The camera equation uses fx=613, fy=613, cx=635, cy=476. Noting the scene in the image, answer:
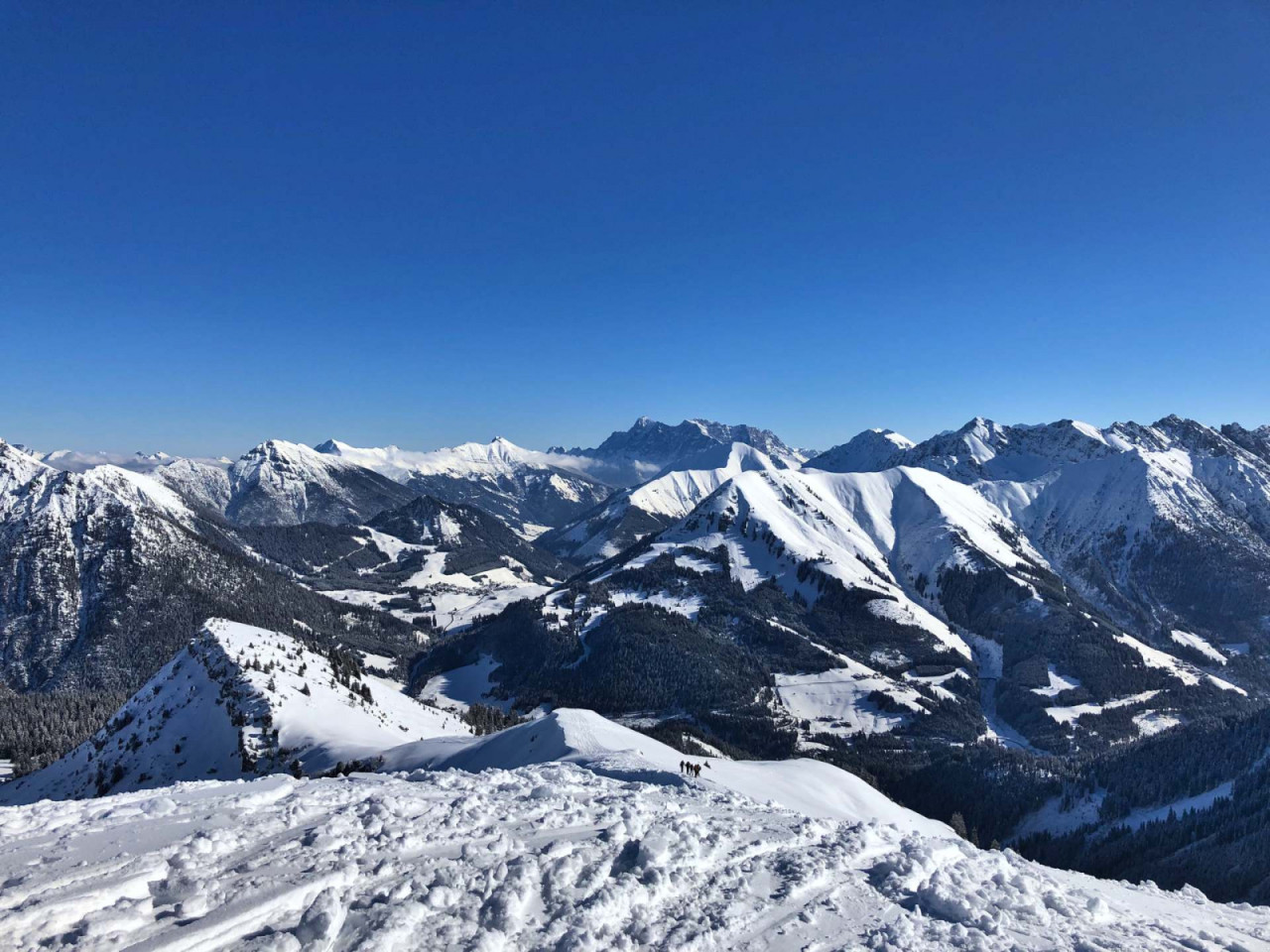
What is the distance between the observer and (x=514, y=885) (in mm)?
17328

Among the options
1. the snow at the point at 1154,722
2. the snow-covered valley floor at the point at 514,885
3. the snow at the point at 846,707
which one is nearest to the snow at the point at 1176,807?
the snow at the point at 846,707

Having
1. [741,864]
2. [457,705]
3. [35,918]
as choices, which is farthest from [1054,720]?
[35,918]

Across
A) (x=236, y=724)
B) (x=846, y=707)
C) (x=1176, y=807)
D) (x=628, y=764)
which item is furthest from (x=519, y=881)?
(x=846, y=707)

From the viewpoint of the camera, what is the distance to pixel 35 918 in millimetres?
14336

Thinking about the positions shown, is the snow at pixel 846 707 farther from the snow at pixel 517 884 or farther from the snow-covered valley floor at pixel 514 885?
the snow-covered valley floor at pixel 514 885

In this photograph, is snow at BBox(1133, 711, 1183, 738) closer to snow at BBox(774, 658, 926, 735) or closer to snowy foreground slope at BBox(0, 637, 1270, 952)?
snow at BBox(774, 658, 926, 735)

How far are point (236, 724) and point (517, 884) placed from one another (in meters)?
73.4

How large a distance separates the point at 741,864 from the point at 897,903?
4933 mm

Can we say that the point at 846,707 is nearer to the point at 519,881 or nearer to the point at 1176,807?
the point at 1176,807

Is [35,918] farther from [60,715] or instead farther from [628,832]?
[60,715]

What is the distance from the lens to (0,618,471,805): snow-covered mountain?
222ft

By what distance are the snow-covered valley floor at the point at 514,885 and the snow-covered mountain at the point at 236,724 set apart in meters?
43.7

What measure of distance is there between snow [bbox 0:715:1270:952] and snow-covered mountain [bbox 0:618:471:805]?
144 ft

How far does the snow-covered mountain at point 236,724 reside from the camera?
67.6 meters
